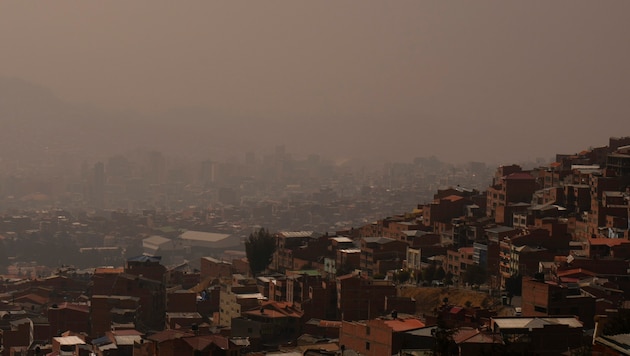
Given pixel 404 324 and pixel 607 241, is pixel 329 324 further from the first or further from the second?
pixel 607 241

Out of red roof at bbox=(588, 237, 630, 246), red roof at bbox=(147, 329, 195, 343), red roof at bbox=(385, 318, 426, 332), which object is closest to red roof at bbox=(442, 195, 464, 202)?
red roof at bbox=(588, 237, 630, 246)

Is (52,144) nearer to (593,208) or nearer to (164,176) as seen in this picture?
(164,176)

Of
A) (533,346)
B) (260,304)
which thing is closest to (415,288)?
(260,304)

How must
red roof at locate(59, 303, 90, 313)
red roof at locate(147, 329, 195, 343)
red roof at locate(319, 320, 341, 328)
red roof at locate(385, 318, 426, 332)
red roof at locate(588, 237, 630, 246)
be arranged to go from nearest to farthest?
red roof at locate(147, 329, 195, 343) → red roof at locate(385, 318, 426, 332) → red roof at locate(319, 320, 341, 328) → red roof at locate(588, 237, 630, 246) → red roof at locate(59, 303, 90, 313)

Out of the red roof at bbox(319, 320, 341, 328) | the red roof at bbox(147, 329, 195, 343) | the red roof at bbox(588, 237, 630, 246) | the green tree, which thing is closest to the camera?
the red roof at bbox(147, 329, 195, 343)

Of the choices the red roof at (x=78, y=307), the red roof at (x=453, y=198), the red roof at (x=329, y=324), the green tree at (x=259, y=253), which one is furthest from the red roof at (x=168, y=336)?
the red roof at (x=453, y=198)

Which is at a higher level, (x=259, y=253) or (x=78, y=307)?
(x=259, y=253)

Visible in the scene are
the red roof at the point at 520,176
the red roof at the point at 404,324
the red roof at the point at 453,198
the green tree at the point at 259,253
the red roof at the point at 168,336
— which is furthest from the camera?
the red roof at the point at 453,198

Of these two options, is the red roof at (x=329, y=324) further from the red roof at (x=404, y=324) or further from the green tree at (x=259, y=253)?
the green tree at (x=259, y=253)

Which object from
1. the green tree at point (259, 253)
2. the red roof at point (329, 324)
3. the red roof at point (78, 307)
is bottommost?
the red roof at point (78, 307)

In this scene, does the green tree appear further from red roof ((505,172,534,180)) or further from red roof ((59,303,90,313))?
red roof ((505,172,534,180))

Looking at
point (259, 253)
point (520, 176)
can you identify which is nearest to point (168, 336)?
point (259, 253)
